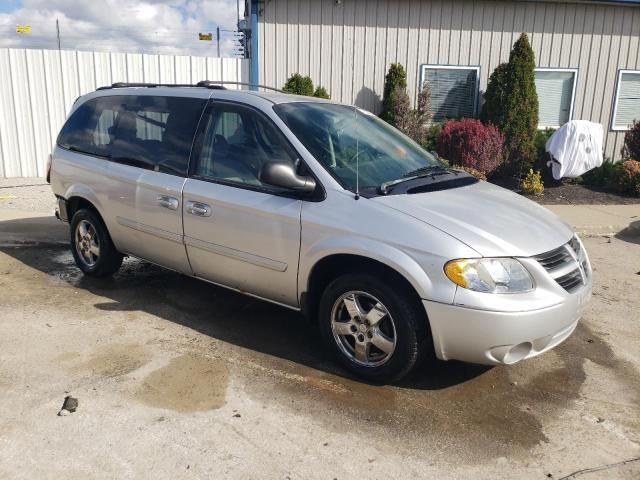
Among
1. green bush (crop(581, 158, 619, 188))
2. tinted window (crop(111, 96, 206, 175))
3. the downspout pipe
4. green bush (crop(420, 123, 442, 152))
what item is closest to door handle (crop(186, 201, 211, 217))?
tinted window (crop(111, 96, 206, 175))

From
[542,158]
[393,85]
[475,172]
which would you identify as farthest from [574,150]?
[393,85]

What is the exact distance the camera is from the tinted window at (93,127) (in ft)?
16.9

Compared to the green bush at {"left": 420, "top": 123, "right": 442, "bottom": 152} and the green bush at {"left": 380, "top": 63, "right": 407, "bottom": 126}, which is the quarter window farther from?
the green bush at {"left": 380, "top": 63, "right": 407, "bottom": 126}

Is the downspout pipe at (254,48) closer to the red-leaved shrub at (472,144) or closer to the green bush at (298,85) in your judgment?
the green bush at (298,85)

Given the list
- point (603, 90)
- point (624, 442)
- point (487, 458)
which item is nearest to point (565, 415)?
point (624, 442)

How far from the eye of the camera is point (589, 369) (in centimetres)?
401

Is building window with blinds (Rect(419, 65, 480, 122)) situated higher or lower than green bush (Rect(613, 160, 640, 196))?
higher

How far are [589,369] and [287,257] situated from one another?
7.44 feet

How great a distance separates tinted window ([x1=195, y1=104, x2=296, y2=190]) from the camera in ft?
13.1

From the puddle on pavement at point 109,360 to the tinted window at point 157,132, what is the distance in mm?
1382

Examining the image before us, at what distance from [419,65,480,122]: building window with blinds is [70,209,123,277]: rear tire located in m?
7.92

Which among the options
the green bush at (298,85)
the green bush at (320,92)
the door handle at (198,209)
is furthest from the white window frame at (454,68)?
the door handle at (198,209)

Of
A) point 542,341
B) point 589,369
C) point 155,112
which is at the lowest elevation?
point 589,369

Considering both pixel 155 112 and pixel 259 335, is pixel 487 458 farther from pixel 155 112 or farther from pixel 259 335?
pixel 155 112
